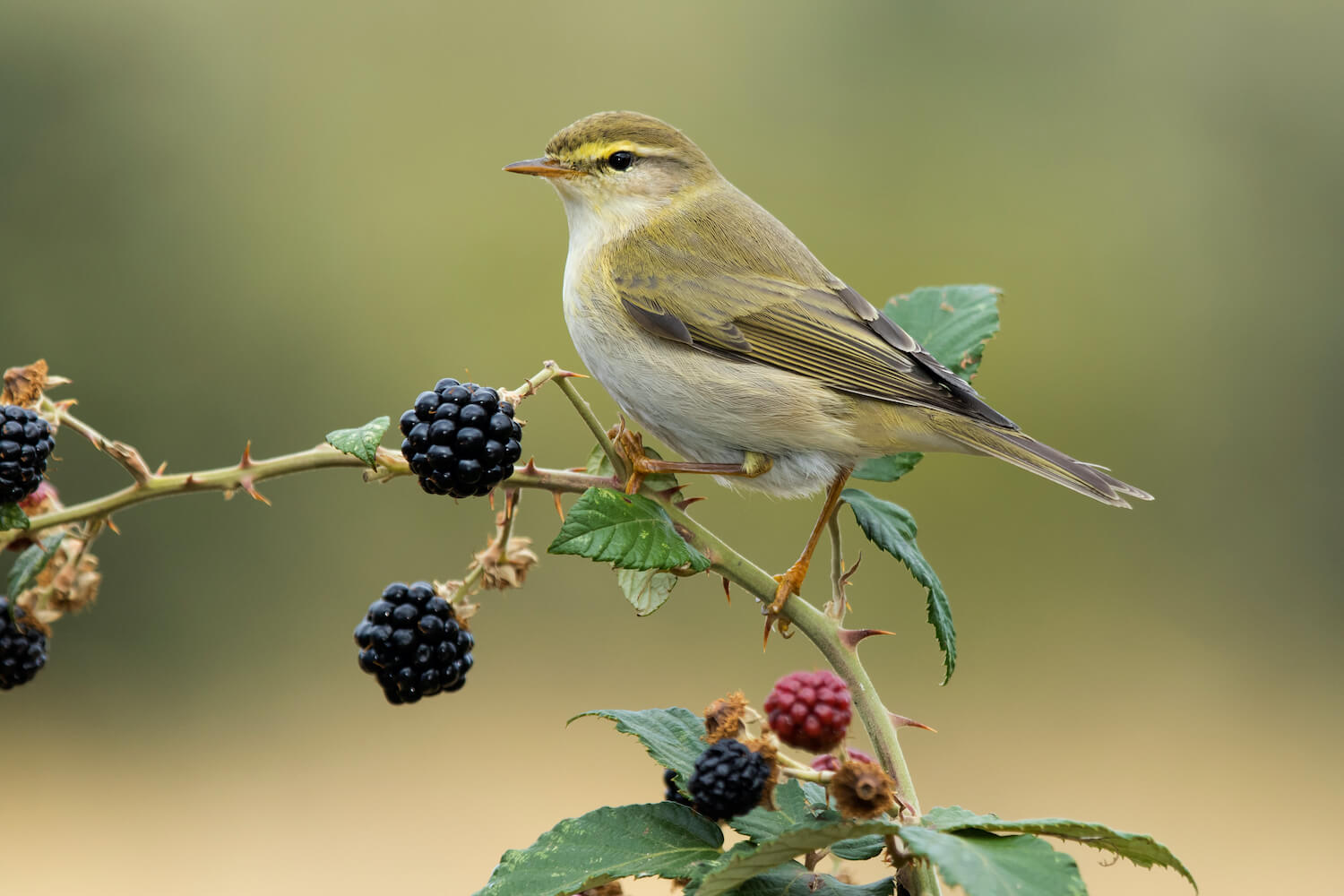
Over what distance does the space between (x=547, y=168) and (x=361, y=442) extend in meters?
2.33

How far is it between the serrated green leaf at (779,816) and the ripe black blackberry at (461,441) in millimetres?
727

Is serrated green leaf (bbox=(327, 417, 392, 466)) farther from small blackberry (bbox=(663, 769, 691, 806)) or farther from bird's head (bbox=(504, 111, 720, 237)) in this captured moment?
bird's head (bbox=(504, 111, 720, 237))

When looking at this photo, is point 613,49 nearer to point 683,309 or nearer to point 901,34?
point 901,34

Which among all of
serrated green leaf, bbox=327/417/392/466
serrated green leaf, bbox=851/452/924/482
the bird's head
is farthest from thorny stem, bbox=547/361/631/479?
the bird's head

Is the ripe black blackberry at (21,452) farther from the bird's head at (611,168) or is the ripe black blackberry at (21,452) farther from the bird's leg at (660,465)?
the bird's head at (611,168)

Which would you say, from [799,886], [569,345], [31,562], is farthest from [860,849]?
[569,345]

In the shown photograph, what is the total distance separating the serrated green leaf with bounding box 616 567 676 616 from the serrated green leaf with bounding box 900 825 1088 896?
2.60ft

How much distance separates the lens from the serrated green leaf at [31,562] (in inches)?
89.4

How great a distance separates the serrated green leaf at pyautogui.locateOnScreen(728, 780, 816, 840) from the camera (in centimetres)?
179

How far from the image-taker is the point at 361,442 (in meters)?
1.89

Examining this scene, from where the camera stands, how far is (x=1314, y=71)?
33.6 ft

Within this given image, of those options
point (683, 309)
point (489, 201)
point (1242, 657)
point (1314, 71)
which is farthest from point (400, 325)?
point (1314, 71)

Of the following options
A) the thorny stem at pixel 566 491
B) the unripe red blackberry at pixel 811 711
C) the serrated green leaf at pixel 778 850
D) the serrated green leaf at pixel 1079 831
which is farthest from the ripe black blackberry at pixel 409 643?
the serrated green leaf at pixel 1079 831

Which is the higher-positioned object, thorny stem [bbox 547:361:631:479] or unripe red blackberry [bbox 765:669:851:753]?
thorny stem [bbox 547:361:631:479]
